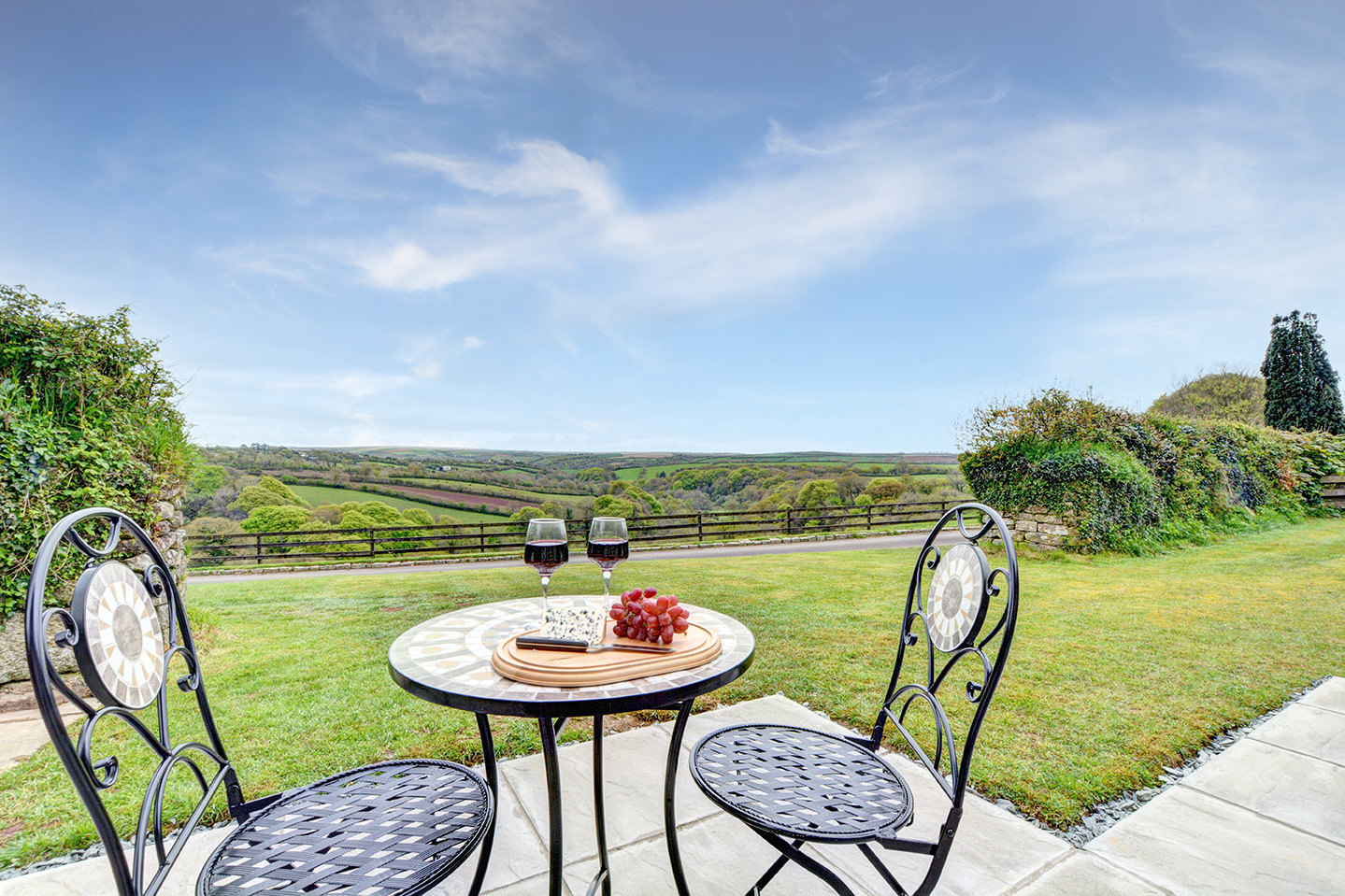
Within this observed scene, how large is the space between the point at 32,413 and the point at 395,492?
1531 cm

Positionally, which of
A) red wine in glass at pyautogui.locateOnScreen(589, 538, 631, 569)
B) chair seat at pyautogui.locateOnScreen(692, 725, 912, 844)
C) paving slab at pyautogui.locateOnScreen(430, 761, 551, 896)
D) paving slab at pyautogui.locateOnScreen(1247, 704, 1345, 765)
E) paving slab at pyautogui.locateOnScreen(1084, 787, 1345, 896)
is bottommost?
paving slab at pyautogui.locateOnScreen(1247, 704, 1345, 765)

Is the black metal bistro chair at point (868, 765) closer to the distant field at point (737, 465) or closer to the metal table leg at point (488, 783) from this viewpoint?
the metal table leg at point (488, 783)

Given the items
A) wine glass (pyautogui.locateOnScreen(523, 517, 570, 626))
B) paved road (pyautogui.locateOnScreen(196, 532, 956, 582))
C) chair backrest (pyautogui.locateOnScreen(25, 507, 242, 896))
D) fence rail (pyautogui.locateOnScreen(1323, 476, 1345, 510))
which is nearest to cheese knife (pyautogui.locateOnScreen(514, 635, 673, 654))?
wine glass (pyautogui.locateOnScreen(523, 517, 570, 626))

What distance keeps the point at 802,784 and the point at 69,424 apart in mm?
5081

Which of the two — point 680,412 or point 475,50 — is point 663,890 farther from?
point 680,412

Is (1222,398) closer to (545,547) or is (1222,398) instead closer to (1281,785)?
(1281,785)

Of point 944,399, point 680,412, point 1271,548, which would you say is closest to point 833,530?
point 944,399

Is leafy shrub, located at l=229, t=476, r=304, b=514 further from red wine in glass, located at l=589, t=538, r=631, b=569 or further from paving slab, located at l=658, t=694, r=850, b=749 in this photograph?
red wine in glass, located at l=589, t=538, r=631, b=569

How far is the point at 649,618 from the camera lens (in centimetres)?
125

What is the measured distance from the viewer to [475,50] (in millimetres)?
6777

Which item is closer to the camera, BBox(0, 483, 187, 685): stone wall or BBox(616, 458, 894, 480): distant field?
BBox(0, 483, 187, 685): stone wall

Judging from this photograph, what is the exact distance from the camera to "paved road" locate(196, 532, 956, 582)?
10094 millimetres

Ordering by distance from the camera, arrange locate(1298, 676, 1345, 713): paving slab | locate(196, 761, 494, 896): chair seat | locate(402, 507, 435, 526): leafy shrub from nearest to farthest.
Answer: locate(196, 761, 494, 896): chair seat → locate(1298, 676, 1345, 713): paving slab → locate(402, 507, 435, 526): leafy shrub

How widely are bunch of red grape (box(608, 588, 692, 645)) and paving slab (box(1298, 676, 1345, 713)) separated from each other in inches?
163
